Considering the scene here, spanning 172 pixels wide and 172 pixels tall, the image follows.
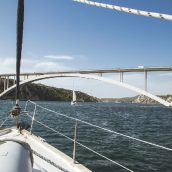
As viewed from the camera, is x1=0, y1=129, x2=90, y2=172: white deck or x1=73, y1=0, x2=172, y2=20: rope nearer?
x1=73, y1=0, x2=172, y2=20: rope

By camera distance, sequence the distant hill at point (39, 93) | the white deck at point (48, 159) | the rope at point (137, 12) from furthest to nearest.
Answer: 1. the distant hill at point (39, 93)
2. the white deck at point (48, 159)
3. the rope at point (137, 12)

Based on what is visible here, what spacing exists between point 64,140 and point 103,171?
612 cm

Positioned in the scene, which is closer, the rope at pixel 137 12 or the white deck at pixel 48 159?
the rope at pixel 137 12

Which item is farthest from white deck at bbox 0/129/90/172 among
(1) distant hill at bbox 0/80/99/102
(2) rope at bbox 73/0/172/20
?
(1) distant hill at bbox 0/80/99/102

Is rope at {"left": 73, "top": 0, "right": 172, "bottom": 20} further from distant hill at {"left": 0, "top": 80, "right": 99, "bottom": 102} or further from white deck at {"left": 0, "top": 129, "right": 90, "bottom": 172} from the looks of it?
distant hill at {"left": 0, "top": 80, "right": 99, "bottom": 102}

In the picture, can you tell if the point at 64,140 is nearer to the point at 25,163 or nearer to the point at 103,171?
the point at 103,171

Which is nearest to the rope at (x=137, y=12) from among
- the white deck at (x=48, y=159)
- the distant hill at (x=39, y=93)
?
the white deck at (x=48, y=159)

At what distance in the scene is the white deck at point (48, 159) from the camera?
15.6ft

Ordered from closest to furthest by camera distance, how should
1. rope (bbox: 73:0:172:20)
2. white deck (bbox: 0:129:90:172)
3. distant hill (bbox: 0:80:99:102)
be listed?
rope (bbox: 73:0:172:20)
white deck (bbox: 0:129:90:172)
distant hill (bbox: 0:80:99:102)

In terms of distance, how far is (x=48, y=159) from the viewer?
5.24 metres

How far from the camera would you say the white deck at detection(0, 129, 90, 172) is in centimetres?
477

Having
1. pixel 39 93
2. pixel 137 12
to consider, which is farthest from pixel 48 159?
pixel 39 93

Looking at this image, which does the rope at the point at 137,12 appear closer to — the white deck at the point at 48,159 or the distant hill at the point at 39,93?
the white deck at the point at 48,159

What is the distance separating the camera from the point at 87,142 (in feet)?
53.8
